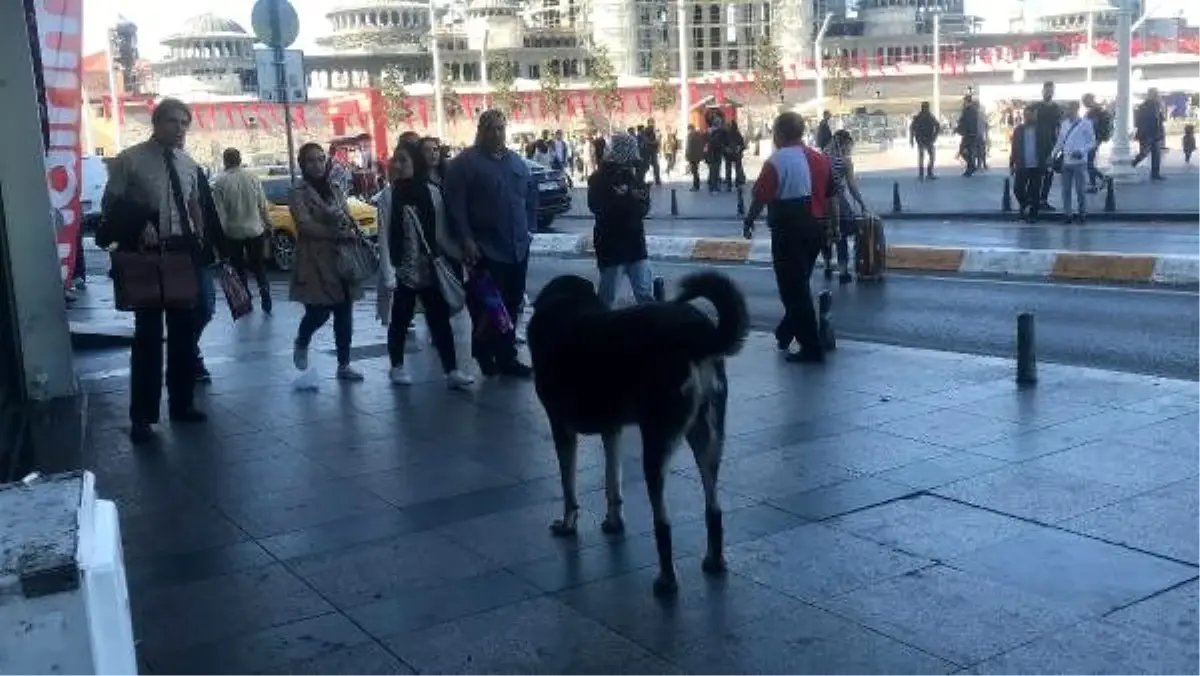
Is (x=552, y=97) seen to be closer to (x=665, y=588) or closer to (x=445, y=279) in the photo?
(x=445, y=279)

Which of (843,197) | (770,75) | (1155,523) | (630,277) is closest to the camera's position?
(1155,523)

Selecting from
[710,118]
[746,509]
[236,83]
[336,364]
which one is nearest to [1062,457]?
[746,509]

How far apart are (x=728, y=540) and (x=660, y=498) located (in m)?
0.75

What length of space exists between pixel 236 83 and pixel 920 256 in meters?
107

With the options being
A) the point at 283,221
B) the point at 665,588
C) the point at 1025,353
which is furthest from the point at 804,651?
the point at 283,221

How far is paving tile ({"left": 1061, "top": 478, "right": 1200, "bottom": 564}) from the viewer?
5121 mm

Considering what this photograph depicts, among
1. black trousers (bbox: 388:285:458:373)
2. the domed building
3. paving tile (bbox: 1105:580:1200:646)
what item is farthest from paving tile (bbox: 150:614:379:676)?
the domed building

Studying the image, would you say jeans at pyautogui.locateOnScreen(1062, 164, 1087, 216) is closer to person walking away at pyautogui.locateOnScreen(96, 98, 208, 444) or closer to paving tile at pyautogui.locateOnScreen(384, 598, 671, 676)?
person walking away at pyautogui.locateOnScreen(96, 98, 208, 444)

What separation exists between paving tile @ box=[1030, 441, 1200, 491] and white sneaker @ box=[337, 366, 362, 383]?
499 centimetres

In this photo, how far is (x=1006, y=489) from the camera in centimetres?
599

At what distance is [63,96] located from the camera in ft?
35.3

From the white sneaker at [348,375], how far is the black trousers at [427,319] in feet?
1.07

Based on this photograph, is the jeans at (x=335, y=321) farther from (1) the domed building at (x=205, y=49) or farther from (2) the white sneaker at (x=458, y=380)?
(1) the domed building at (x=205, y=49)

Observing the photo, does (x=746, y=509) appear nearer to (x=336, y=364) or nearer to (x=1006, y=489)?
(x=1006, y=489)
